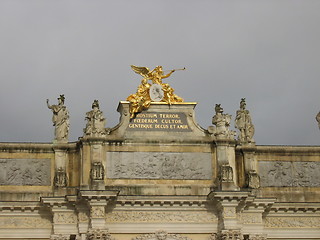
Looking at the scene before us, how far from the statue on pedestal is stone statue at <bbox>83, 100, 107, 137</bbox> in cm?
478

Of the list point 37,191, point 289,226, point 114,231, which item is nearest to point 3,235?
point 37,191

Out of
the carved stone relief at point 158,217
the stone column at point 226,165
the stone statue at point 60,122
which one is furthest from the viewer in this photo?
the stone statue at point 60,122

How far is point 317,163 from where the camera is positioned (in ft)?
124

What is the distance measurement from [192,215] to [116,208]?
10.4 ft

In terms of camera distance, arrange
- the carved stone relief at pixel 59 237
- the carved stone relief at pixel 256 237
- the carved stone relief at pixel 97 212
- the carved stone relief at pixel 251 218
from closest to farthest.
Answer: the carved stone relief at pixel 97 212
the carved stone relief at pixel 59 237
the carved stone relief at pixel 256 237
the carved stone relief at pixel 251 218

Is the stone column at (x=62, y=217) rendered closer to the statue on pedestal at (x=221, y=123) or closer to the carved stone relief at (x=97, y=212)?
the carved stone relief at (x=97, y=212)

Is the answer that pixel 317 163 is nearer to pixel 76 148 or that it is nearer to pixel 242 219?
pixel 242 219

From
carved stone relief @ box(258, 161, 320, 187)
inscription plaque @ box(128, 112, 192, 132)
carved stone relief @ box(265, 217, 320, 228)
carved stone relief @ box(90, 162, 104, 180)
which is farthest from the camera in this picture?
carved stone relief @ box(258, 161, 320, 187)

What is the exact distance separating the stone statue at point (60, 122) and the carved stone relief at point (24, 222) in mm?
3485

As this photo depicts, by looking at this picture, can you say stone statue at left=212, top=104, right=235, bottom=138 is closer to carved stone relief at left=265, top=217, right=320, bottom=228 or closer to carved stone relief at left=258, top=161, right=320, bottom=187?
carved stone relief at left=258, top=161, right=320, bottom=187

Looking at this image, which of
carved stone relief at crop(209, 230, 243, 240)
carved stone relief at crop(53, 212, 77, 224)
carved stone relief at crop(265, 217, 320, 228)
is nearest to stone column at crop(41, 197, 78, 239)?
carved stone relief at crop(53, 212, 77, 224)

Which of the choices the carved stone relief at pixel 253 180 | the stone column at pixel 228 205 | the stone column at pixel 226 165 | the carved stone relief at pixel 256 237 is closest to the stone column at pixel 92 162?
the stone column at pixel 228 205

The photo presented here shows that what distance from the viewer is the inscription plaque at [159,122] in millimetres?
36781

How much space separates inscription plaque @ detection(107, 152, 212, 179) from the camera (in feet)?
118
